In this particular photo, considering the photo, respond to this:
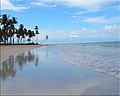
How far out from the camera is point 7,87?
8.16 meters

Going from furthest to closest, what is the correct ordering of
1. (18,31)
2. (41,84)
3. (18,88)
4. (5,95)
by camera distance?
(18,31), (41,84), (18,88), (5,95)

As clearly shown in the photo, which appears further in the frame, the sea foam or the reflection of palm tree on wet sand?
the sea foam

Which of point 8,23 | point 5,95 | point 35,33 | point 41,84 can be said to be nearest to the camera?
point 5,95

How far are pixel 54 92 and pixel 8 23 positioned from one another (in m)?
79.1

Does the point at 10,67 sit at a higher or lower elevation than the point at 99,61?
higher

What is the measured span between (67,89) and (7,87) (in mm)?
2035

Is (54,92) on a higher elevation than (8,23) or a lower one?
lower

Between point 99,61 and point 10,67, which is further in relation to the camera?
point 99,61

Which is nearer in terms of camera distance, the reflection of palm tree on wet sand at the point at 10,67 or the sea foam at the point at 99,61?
the reflection of palm tree on wet sand at the point at 10,67

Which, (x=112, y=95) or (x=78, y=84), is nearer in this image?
(x=112, y=95)

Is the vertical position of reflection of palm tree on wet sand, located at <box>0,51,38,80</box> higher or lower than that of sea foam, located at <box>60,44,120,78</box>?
higher

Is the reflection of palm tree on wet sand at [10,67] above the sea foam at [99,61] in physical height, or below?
above

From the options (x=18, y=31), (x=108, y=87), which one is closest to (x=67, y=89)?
(x=108, y=87)

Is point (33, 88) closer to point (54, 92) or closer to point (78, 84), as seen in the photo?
point (54, 92)
